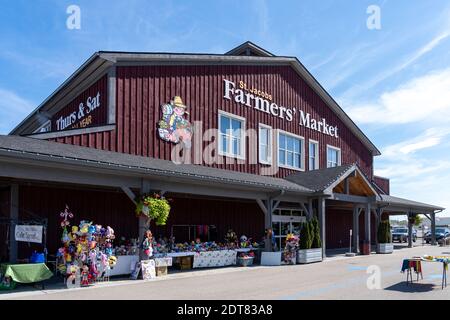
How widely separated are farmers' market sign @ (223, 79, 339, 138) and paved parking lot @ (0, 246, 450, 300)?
840 cm

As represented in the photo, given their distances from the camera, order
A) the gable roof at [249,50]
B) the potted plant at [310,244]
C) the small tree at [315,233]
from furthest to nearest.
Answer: the gable roof at [249,50] < the small tree at [315,233] < the potted plant at [310,244]

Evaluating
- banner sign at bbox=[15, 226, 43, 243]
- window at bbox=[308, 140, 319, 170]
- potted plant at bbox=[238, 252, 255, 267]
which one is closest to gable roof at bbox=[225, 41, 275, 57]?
window at bbox=[308, 140, 319, 170]

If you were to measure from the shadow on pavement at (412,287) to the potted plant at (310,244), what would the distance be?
5.92 metres

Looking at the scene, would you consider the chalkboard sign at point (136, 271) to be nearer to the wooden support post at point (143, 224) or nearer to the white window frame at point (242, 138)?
the wooden support post at point (143, 224)

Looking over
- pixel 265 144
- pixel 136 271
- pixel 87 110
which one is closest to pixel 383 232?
pixel 265 144

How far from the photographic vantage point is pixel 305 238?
718 inches

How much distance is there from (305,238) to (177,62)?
8903 millimetres

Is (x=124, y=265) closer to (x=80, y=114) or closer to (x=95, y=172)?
(x=95, y=172)

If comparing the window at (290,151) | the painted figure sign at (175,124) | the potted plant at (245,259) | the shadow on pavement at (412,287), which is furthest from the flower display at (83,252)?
the window at (290,151)

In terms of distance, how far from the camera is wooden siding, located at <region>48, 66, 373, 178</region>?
15.6m

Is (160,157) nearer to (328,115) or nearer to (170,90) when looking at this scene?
(170,90)

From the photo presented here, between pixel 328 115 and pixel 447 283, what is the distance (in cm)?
1592

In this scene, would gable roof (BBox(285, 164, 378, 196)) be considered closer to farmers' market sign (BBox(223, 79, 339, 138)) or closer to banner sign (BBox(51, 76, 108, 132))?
farmers' market sign (BBox(223, 79, 339, 138))

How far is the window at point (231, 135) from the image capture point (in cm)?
1947
